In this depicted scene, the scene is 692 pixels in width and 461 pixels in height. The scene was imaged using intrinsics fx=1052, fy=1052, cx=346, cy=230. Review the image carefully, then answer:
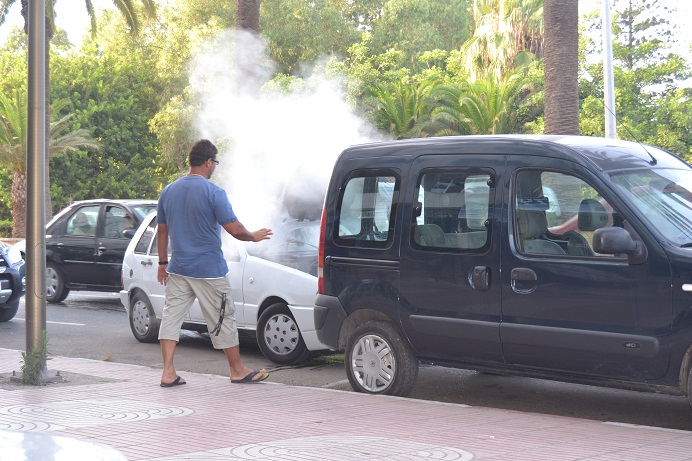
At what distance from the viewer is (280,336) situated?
995 centimetres

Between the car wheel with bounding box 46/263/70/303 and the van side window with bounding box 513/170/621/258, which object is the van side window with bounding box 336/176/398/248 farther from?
the car wheel with bounding box 46/263/70/303

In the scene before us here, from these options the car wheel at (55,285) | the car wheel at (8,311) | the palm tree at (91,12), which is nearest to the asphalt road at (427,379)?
the car wheel at (8,311)

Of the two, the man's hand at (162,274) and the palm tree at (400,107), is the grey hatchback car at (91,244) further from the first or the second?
the palm tree at (400,107)

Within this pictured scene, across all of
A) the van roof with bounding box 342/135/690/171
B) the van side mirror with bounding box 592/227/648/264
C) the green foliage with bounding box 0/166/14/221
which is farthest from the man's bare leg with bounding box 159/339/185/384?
the green foliage with bounding box 0/166/14/221

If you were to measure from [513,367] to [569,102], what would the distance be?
10163mm

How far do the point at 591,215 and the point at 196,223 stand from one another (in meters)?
3.07

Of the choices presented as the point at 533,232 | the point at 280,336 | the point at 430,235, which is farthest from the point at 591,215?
the point at 280,336

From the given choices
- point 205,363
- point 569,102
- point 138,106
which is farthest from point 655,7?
point 205,363

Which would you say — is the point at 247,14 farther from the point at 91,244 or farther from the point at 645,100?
the point at 645,100

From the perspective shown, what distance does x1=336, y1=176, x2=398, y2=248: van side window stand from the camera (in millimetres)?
8086

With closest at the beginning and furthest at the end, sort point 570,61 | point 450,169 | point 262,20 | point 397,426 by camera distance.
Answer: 1. point 397,426
2. point 450,169
3. point 570,61
4. point 262,20

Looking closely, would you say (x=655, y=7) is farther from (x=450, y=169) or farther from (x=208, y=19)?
(x=450, y=169)

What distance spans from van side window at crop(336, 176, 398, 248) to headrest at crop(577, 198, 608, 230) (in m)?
1.55

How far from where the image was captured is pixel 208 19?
4425 centimetres
